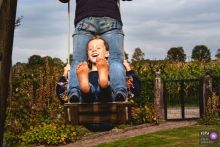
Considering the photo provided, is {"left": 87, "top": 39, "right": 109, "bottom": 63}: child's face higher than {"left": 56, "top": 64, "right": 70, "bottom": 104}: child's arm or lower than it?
higher

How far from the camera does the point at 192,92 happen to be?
20.5m

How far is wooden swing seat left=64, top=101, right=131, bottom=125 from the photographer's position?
3.80 metres

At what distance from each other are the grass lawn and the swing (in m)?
6.51

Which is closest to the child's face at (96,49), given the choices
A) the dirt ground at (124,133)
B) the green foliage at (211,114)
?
the dirt ground at (124,133)

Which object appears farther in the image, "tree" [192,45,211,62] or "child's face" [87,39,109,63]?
"tree" [192,45,211,62]

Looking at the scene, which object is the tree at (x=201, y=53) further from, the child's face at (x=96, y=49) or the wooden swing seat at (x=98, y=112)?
the wooden swing seat at (x=98, y=112)

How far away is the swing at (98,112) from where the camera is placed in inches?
150

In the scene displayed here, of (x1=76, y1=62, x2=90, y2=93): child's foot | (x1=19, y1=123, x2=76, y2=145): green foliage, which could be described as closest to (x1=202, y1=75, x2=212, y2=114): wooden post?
(x1=19, y1=123, x2=76, y2=145): green foliage

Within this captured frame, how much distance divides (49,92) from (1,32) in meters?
6.99

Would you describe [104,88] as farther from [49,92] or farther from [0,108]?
[49,92]

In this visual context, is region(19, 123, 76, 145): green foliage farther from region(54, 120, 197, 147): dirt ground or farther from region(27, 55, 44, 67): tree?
region(27, 55, 44, 67): tree

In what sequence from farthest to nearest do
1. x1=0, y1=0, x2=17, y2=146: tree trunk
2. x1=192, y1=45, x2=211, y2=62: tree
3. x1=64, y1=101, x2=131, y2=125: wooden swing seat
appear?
x1=192, y1=45, x2=211, y2=62: tree
x1=0, y1=0, x2=17, y2=146: tree trunk
x1=64, y1=101, x2=131, y2=125: wooden swing seat

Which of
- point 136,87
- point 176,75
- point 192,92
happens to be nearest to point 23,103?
point 136,87

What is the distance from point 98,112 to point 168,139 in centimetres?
772
